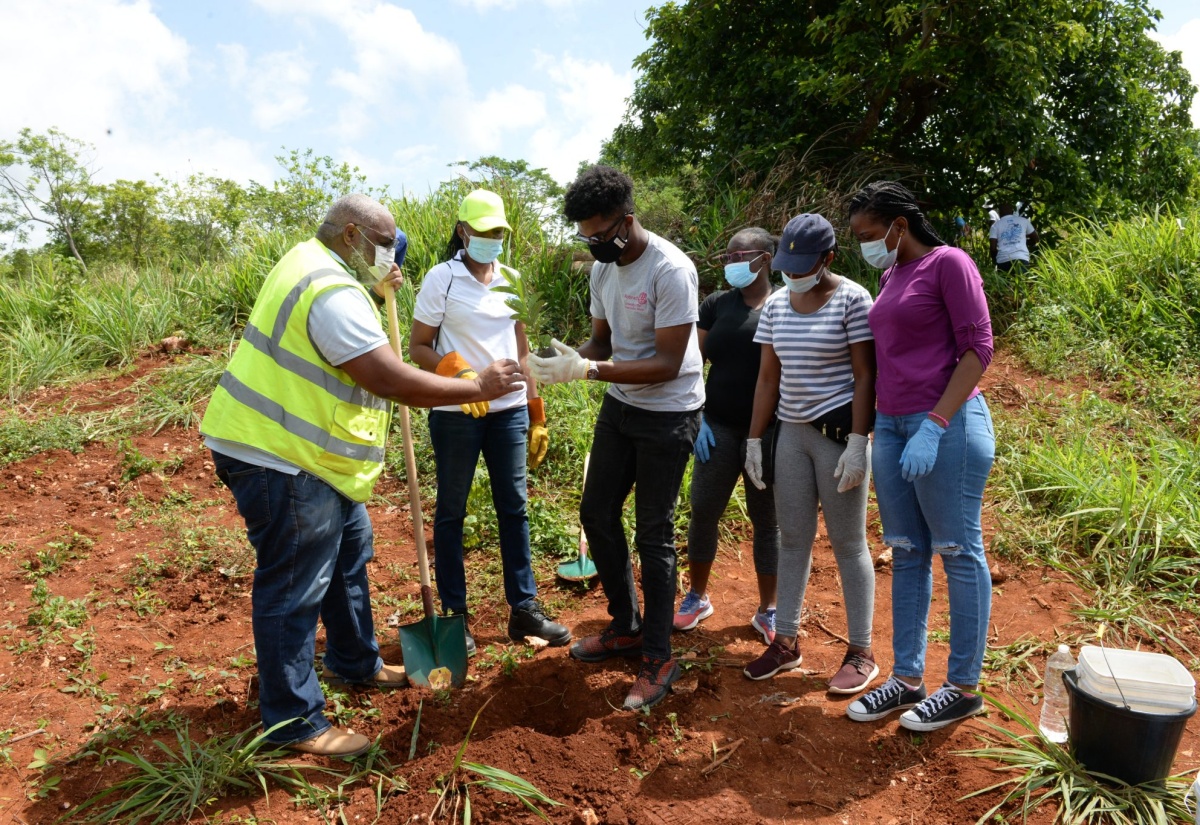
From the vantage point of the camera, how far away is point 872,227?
2.70m

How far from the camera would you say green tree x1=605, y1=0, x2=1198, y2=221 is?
7.99 metres

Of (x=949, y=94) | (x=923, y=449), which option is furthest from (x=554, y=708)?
(x=949, y=94)

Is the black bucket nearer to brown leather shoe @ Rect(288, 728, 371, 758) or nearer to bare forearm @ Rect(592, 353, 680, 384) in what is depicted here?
bare forearm @ Rect(592, 353, 680, 384)

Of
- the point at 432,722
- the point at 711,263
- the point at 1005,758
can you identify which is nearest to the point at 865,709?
the point at 1005,758

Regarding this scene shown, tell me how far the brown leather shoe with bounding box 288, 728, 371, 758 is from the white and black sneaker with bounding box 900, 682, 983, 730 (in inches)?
75.8

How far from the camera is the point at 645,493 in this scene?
119 inches

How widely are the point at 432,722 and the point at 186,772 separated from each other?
0.82 meters

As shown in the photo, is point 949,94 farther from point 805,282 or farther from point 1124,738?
point 1124,738

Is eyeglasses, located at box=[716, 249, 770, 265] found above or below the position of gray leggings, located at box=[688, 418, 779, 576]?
above

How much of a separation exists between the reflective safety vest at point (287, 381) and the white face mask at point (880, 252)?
174 centimetres

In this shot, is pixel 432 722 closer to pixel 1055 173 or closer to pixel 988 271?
pixel 988 271

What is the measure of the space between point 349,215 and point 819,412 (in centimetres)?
184

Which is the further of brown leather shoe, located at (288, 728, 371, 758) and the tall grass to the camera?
the tall grass

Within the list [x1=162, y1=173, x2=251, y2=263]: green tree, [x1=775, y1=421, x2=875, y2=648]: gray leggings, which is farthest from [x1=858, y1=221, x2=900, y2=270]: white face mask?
[x1=162, y1=173, x2=251, y2=263]: green tree
